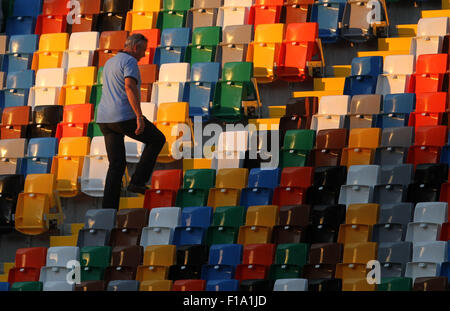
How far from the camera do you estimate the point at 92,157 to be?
10406 millimetres

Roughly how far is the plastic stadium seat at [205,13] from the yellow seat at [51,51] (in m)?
1.11

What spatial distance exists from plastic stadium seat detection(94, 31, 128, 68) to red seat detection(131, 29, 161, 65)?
197 mm

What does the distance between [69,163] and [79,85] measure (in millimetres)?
984

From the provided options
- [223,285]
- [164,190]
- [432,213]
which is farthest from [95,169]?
[432,213]

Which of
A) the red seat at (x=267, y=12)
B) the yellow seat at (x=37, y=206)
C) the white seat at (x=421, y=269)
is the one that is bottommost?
the white seat at (x=421, y=269)

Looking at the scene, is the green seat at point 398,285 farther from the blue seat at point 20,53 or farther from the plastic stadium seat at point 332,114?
the blue seat at point 20,53

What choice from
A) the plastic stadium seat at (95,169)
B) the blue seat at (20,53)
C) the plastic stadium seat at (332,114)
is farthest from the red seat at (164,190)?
the blue seat at (20,53)

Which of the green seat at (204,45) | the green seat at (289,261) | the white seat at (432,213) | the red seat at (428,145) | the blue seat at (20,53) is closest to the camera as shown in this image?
the green seat at (289,261)

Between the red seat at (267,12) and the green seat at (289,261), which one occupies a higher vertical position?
the red seat at (267,12)

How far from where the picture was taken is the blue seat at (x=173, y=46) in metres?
11.3

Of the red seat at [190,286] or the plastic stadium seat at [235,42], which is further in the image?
the plastic stadium seat at [235,42]

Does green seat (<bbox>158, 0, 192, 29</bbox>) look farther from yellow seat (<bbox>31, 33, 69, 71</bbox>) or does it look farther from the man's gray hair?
the man's gray hair

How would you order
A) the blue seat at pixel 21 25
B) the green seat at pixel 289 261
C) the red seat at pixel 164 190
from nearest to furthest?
the green seat at pixel 289 261, the red seat at pixel 164 190, the blue seat at pixel 21 25
